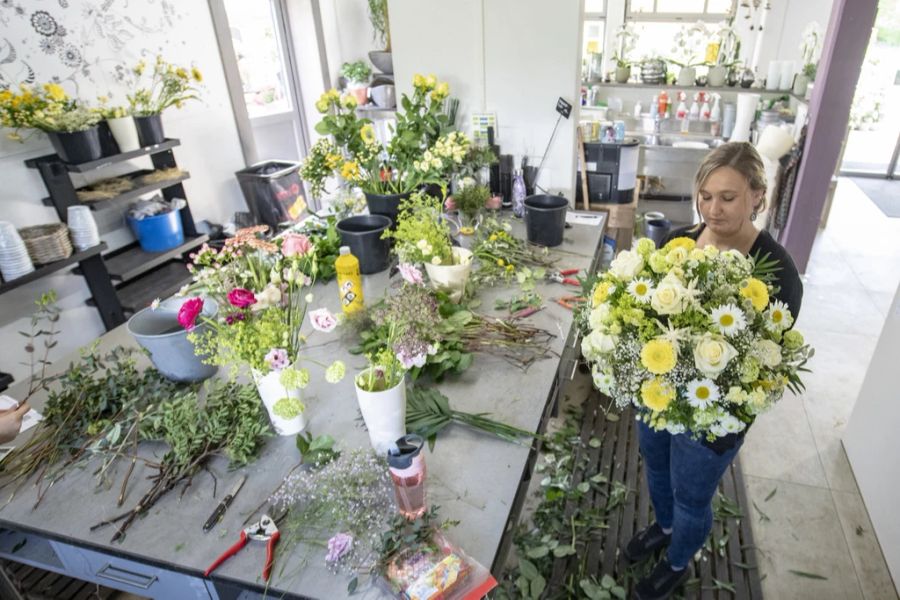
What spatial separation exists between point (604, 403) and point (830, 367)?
4.78ft

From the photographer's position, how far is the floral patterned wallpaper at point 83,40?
2766 mm

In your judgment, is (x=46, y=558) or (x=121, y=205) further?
(x=121, y=205)

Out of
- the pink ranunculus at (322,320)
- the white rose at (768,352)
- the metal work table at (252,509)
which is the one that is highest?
Result: the pink ranunculus at (322,320)

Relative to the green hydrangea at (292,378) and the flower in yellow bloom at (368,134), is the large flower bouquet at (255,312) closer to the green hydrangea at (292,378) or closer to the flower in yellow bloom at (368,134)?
the green hydrangea at (292,378)

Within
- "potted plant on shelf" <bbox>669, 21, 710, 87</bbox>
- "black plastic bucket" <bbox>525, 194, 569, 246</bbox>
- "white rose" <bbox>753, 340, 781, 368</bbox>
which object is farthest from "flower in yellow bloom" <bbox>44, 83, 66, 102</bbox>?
"potted plant on shelf" <bbox>669, 21, 710, 87</bbox>

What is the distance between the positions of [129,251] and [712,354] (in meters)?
3.55

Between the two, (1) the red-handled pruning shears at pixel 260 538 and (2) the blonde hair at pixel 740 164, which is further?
(2) the blonde hair at pixel 740 164

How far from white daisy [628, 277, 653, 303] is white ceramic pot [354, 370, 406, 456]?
23.8 inches

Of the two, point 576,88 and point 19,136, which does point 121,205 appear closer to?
point 19,136

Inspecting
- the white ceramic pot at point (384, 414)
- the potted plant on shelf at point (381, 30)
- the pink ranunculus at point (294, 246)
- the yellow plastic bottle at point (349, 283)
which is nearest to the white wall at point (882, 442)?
the white ceramic pot at point (384, 414)

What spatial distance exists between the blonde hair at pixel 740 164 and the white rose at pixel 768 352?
2.33ft

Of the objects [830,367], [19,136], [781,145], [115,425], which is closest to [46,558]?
[115,425]

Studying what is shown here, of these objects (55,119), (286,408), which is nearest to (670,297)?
(286,408)

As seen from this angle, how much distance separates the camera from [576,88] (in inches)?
112
